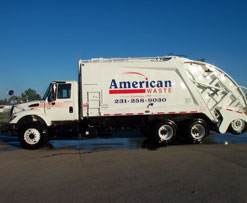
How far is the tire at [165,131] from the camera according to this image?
8.91 metres

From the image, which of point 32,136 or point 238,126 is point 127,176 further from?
point 238,126

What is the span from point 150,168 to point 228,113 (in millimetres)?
5444

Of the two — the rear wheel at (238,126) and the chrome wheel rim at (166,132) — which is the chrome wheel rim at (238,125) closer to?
the rear wheel at (238,126)

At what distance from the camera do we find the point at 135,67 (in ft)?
29.8

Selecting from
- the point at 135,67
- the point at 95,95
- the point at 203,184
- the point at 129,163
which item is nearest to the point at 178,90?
the point at 135,67

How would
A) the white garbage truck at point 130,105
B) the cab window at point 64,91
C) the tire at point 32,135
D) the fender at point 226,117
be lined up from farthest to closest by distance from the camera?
the fender at point 226,117 → the cab window at point 64,91 → the white garbage truck at point 130,105 → the tire at point 32,135

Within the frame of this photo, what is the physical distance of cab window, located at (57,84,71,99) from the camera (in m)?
9.02

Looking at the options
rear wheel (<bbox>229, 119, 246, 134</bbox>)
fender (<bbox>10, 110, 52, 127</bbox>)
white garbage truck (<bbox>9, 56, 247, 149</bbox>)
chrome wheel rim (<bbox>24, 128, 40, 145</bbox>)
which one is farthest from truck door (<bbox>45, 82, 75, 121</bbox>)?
rear wheel (<bbox>229, 119, 246, 134</bbox>)

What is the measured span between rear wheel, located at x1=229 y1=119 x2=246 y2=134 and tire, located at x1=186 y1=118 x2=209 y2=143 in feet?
3.99

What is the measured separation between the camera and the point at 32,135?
8.62 meters

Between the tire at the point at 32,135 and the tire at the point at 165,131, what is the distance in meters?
4.55

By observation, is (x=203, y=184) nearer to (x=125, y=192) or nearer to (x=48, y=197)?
(x=125, y=192)

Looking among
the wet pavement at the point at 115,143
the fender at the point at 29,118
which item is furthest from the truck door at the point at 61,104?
the wet pavement at the point at 115,143

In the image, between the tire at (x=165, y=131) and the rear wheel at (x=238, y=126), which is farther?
the rear wheel at (x=238, y=126)
